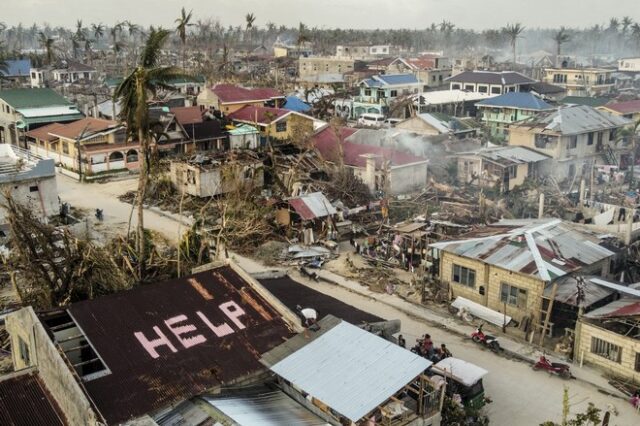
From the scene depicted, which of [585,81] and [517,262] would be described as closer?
[517,262]

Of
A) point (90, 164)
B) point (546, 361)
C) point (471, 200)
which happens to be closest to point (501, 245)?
point (546, 361)

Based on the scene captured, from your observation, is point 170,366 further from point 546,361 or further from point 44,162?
point 44,162

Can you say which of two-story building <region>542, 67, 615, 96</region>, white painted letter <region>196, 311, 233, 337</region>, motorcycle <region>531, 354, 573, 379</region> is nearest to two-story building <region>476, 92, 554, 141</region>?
two-story building <region>542, 67, 615, 96</region>

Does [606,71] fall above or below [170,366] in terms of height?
above

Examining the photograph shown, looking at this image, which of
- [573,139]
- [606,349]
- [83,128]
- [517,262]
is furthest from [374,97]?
[606,349]

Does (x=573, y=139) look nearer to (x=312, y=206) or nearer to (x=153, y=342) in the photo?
(x=312, y=206)
